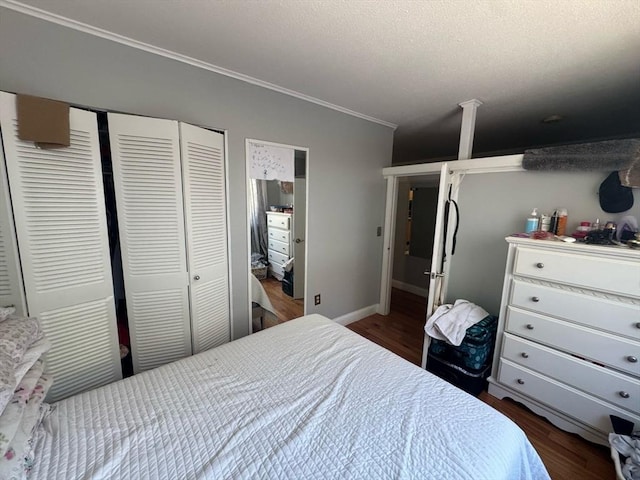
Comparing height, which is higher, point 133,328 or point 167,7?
point 167,7

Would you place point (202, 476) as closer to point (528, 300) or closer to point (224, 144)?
point (224, 144)

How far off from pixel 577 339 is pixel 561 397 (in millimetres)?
428

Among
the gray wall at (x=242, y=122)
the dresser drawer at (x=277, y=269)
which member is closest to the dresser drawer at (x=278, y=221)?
the gray wall at (x=242, y=122)

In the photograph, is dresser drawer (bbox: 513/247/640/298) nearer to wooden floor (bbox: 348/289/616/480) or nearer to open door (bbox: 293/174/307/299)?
wooden floor (bbox: 348/289/616/480)

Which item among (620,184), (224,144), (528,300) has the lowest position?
(528,300)

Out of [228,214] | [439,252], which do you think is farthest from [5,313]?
[439,252]

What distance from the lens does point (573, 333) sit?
5.41 ft

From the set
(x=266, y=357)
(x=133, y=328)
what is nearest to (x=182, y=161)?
(x=133, y=328)

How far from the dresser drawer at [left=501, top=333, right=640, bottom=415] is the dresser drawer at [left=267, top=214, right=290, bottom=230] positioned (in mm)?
2184

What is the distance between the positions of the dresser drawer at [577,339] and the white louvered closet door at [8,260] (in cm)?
296

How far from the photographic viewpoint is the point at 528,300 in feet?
5.97

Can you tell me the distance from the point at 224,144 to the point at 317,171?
39.0 inches

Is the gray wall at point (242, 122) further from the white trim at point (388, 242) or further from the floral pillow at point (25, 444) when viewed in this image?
the floral pillow at point (25, 444)

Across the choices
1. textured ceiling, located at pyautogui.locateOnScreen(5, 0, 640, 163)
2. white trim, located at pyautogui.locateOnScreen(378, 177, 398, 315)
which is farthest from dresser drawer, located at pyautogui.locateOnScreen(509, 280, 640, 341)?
white trim, located at pyautogui.locateOnScreen(378, 177, 398, 315)
